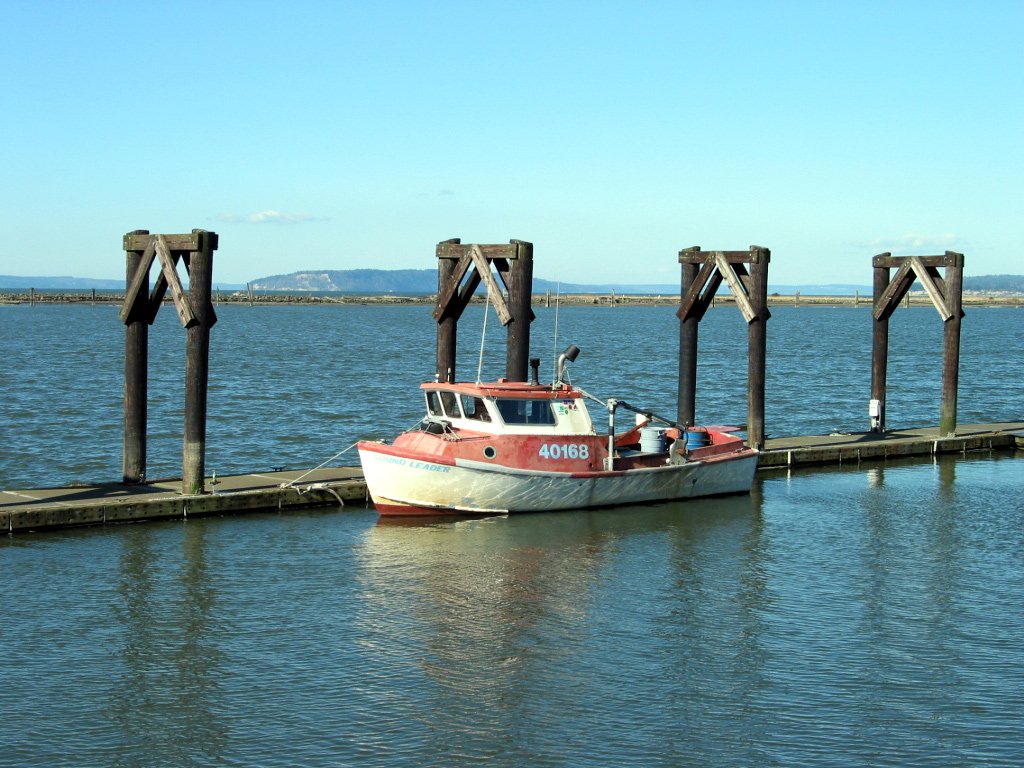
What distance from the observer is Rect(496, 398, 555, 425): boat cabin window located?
2228cm

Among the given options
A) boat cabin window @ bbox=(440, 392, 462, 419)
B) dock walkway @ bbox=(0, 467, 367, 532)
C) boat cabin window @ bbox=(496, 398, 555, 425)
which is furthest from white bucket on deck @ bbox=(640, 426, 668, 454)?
dock walkway @ bbox=(0, 467, 367, 532)

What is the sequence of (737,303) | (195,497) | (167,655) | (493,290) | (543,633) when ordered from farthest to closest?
(737,303) → (493,290) → (195,497) → (543,633) → (167,655)

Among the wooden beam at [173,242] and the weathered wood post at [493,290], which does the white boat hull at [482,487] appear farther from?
the wooden beam at [173,242]

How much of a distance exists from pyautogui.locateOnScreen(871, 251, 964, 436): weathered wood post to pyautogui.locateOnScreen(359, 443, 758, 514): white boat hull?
10141 mm

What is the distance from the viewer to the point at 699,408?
147ft

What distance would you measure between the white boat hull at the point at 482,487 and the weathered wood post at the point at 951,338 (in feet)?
33.9

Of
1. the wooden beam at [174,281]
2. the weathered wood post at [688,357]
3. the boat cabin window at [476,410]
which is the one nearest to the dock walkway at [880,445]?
the weathered wood post at [688,357]

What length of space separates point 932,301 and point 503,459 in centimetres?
1335

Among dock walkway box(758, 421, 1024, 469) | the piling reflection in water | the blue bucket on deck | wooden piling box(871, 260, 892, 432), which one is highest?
wooden piling box(871, 260, 892, 432)

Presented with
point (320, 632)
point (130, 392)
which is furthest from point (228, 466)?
point (320, 632)

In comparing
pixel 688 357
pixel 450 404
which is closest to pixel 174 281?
pixel 450 404

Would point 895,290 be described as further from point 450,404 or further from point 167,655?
point 167,655

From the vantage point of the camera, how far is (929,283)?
31.0 meters

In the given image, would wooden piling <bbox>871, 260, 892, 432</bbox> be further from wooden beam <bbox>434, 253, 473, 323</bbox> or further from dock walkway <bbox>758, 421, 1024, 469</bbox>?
wooden beam <bbox>434, 253, 473, 323</bbox>
